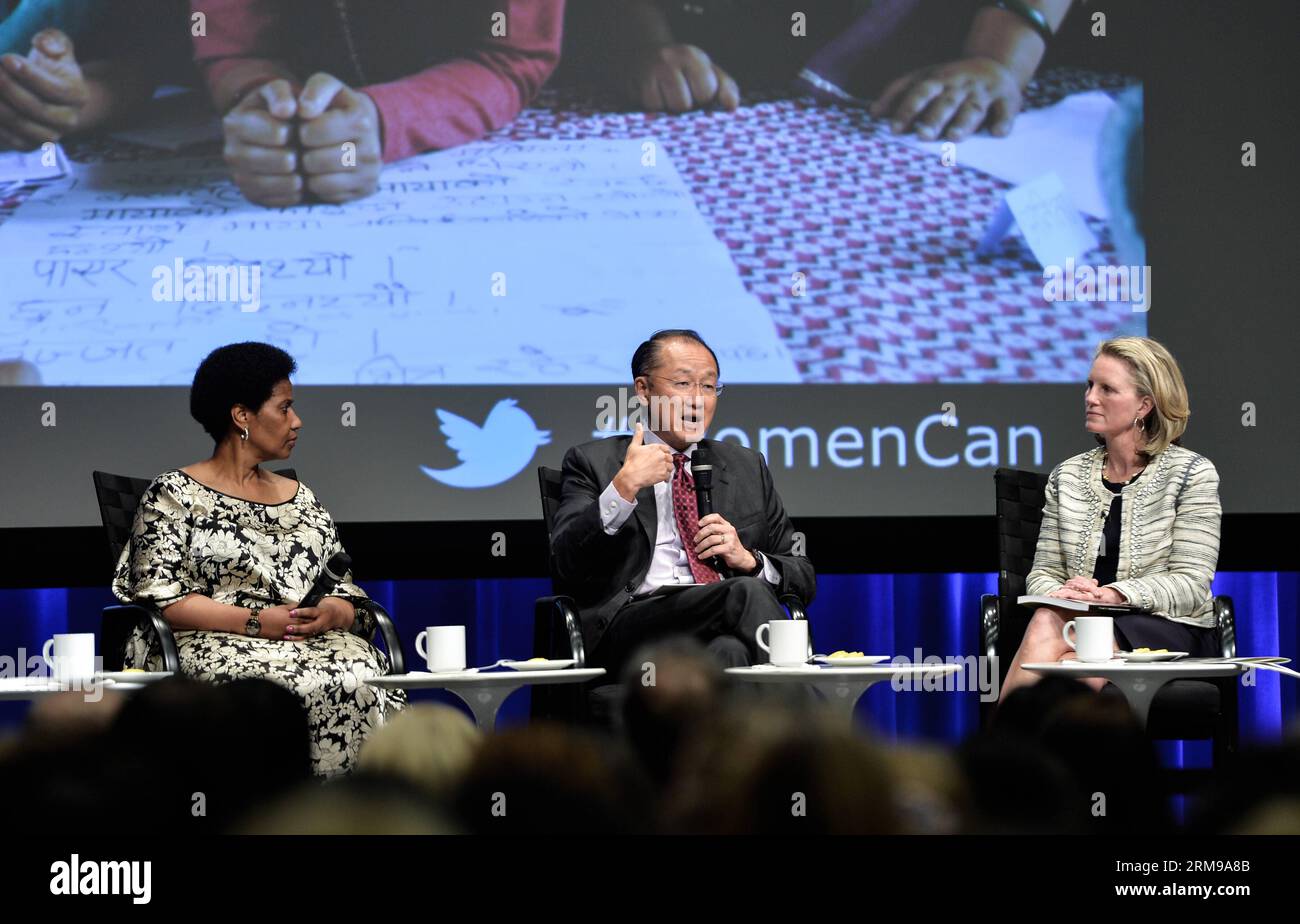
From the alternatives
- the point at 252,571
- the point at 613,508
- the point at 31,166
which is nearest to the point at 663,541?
the point at 613,508

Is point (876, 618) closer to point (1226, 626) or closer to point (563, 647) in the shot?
point (1226, 626)

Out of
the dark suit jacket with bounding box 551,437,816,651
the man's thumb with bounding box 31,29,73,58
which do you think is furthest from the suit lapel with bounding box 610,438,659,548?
the man's thumb with bounding box 31,29,73,58

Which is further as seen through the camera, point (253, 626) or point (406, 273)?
point (406, 273)

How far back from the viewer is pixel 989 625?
3340 millimetres

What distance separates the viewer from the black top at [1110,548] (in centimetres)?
355

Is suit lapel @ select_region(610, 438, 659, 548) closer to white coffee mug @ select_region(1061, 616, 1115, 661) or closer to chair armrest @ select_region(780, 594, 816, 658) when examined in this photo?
chair armrest @ select_region(780, 594, 816, 658)

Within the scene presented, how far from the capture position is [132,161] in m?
4.24

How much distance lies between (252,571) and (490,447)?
1.06 metres

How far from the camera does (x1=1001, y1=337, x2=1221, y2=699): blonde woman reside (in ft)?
11.1

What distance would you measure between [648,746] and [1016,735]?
9.9 inches

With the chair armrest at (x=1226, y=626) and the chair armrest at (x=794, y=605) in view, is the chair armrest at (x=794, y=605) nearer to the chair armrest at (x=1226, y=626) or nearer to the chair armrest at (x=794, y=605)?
the chair armrest at (x=794, y=605)
